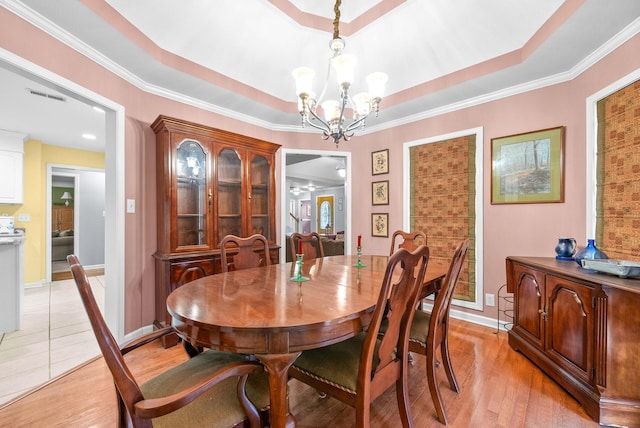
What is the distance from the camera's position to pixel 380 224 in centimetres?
373

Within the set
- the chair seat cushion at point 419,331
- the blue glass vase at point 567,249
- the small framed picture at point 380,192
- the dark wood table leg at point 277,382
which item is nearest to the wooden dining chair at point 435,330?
the chair seat cushion at point 419,331

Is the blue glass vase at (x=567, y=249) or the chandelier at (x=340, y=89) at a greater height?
the chandelier at (x=340, y=89)

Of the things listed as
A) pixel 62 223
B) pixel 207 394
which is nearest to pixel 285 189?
pixel 207 394

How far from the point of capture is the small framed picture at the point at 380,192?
366 centimetres

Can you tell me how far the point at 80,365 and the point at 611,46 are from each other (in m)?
4.59

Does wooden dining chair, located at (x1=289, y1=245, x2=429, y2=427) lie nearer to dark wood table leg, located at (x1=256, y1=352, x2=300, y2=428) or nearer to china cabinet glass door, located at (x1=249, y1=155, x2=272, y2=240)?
dark wood table leg, located at (x1=256, y1=352, x2=300, y2=428)

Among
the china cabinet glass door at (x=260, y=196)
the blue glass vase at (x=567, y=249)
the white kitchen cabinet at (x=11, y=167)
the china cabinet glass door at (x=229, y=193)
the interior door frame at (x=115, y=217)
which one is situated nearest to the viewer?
the blue glass vase at (x=567, y=249)

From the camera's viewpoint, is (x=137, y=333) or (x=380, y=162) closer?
(x=137, y=333)

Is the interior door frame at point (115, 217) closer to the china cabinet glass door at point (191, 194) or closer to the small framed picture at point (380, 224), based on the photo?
the china cabinet glass door at point (191, 194)

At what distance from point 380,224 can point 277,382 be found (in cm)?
292

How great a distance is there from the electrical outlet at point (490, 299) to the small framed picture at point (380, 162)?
71.4 inches

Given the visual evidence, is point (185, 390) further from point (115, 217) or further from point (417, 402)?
point (115, 217)

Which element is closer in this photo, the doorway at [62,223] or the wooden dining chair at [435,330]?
the wooden dining chair at [435,330]

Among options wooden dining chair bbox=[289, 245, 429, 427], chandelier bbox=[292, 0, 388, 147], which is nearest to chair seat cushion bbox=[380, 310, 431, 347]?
wooden dining chair bbox=[289, 245, 429, 427]
